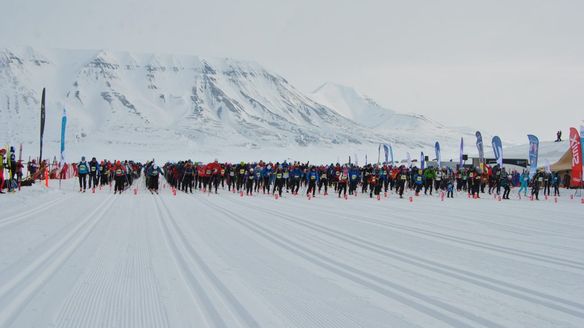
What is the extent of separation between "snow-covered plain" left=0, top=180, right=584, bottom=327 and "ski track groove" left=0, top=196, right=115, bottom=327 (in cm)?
2

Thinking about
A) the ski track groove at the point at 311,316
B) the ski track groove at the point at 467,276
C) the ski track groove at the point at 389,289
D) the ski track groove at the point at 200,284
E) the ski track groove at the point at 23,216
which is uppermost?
the ski track groove at the point at 467,276

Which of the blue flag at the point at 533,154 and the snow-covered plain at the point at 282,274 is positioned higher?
the blue flag at the point at 533,154

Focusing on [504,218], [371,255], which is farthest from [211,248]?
[504,218]

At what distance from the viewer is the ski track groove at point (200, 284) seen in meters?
4.78

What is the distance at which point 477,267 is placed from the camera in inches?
294

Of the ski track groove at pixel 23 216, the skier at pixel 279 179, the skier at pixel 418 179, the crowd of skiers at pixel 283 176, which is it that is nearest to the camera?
the ski track groove at pixel 23 216

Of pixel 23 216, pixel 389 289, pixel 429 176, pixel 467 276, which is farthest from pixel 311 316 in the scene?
pixel 429 176

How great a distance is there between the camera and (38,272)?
21.4 ft

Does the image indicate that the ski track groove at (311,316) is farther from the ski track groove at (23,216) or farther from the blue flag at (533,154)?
the blue flag at (533,154)

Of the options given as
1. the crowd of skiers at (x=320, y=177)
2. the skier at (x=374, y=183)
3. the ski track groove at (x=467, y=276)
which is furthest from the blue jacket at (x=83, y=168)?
the ski track groove at (x=467, y=276)

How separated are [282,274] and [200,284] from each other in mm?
1084

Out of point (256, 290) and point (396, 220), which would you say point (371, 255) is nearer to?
point (256, 290)

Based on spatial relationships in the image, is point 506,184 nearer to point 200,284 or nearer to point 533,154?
point 533,154

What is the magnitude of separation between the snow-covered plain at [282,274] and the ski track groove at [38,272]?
18mm
